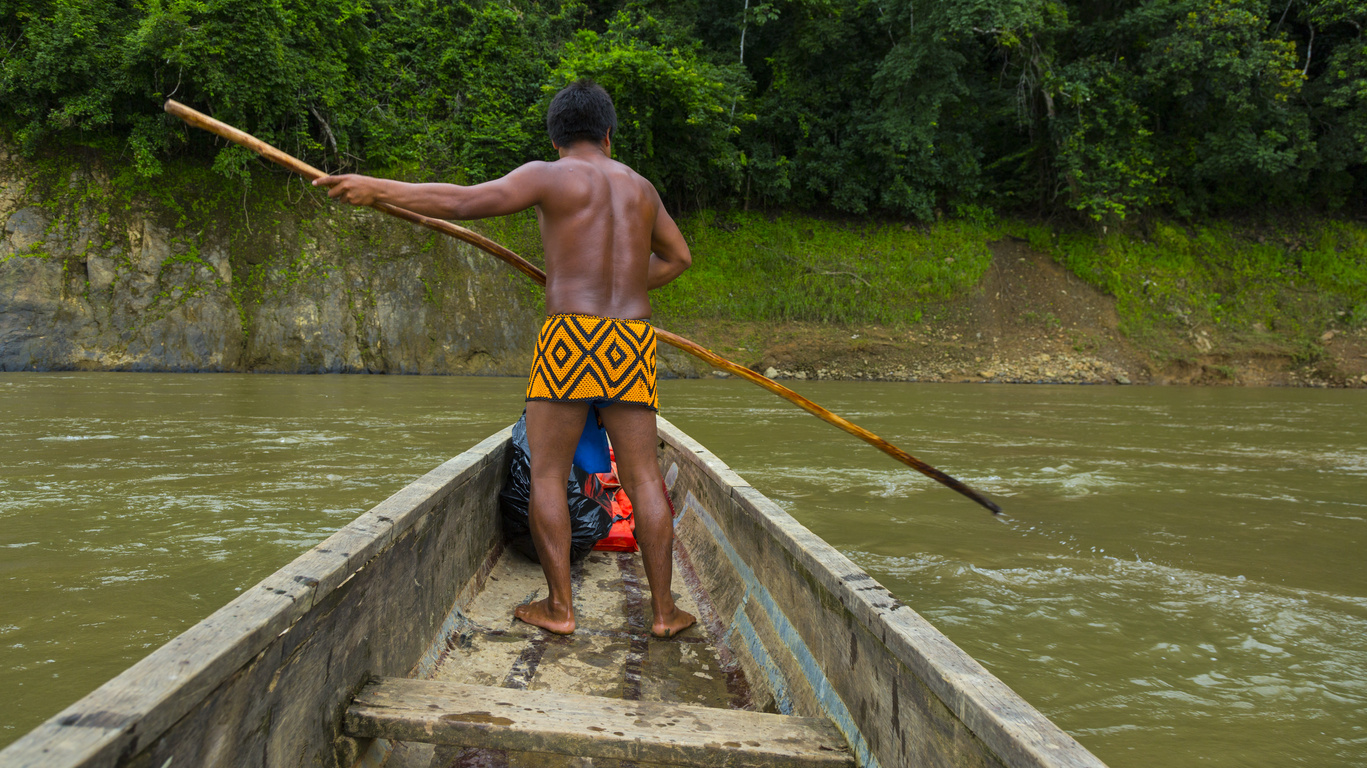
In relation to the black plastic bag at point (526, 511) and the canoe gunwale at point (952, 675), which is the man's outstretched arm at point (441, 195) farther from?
the canoe gunwale at point (952, 675)

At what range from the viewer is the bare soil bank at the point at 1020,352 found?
1652 centimetres

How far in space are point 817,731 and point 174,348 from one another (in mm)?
15111

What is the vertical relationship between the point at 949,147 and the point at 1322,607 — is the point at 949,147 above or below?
above

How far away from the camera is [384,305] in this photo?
579 inches

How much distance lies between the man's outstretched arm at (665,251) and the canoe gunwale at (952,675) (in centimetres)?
116

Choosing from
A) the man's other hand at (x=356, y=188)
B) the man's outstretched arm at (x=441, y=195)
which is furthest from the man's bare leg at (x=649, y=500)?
the man's other hand at (x=356, y=188)

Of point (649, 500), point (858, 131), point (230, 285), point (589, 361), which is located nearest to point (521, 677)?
point (649, 500)

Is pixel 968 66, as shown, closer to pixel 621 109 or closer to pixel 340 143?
pixel 621 109

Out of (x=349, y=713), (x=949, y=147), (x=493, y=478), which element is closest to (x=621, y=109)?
(x=949, y=147)

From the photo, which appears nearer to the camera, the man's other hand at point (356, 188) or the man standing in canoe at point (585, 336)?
the man's other hand at point (356, 188)

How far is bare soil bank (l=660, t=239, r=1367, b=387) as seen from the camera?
54.2ft

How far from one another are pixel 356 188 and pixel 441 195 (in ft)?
0.78

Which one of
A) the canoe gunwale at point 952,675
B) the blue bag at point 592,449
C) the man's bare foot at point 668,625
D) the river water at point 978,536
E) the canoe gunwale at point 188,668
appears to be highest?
the blue bag at point 592,449

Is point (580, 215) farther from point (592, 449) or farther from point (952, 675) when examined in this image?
point (952, 675)
